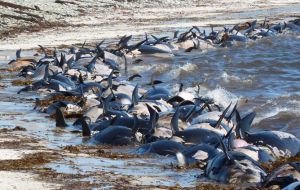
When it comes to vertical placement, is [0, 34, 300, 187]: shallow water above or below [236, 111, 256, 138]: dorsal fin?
below

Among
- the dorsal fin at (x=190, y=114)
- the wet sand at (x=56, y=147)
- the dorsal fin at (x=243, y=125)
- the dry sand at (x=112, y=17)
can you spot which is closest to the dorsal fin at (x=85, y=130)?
the wet sand at (x=56, y=147)

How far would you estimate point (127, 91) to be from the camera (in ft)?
41.9

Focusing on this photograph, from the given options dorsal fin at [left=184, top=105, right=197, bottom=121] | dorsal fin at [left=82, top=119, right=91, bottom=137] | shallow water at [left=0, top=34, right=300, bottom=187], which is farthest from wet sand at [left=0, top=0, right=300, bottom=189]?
dorsal fin at [left=184, top=105, right=197, bottom=121]

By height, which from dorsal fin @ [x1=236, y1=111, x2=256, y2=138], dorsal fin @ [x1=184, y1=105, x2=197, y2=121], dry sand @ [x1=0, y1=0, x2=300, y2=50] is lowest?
dry sand @ [x1=0, y1=0, x2=300, y2=50]

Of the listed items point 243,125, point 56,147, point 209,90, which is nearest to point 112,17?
point 209,90

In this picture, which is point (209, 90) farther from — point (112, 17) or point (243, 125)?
point (112, 17)

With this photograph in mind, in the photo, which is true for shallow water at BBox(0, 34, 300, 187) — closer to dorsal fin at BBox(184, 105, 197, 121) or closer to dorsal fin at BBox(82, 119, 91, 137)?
dorsal fin at BBox(82, 119, 91, 137)

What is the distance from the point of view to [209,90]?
570 inches

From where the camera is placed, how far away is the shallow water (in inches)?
297

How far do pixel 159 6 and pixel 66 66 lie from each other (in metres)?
26.7

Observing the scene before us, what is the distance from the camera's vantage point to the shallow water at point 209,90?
7535mm

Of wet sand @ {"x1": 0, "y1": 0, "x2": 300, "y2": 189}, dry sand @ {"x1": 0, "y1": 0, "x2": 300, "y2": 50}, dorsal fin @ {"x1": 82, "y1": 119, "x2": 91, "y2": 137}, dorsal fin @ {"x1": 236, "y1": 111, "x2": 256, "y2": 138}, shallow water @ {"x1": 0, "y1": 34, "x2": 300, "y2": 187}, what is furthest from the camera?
dry sand @ {"x1": 0, "y1": 0, "x2": 300, "y2": 50}

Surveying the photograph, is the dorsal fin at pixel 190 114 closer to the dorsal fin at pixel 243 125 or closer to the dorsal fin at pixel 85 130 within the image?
the dorsal fin at pixel 243 125

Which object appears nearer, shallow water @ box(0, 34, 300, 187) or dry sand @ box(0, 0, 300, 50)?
shallow water @ box(0, 34, 300, 187)
